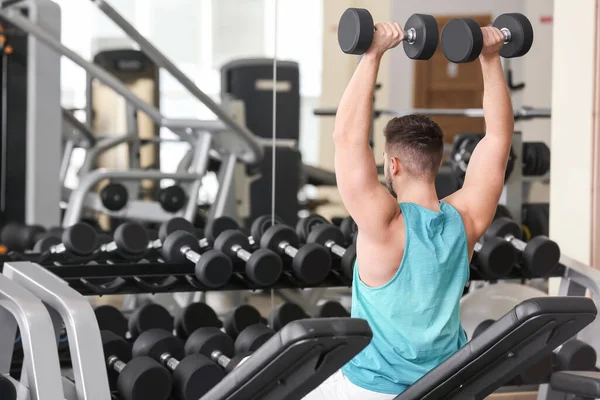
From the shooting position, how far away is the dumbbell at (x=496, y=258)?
259cm

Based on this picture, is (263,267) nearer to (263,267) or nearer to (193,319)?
(263,267)

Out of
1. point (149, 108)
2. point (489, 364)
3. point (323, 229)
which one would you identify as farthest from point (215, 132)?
point (489, 364)

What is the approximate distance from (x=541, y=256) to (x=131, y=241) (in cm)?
121

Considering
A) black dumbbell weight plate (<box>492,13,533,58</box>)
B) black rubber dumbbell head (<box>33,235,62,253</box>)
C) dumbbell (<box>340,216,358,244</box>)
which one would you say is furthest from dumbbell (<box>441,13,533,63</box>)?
black rubber dumbbell head (<box>33,235,62,253</box>)

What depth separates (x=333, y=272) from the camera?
2691mm

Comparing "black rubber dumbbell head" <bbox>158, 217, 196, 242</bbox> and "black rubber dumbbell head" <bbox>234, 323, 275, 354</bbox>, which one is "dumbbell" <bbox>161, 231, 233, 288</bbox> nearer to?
"black rubber dumbbell head" <bbox>234, 323, 275, 354</bbox>

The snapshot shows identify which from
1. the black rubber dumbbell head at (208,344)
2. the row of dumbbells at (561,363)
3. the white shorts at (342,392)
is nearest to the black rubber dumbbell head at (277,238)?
the black rubber dumbbell head at (208,344)

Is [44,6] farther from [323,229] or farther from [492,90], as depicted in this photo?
[492,90]

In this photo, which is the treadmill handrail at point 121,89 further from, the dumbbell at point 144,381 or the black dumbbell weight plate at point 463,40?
the black dumbbell weight plate at point 463,40

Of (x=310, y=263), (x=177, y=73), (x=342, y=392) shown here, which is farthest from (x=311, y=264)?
(x=177, y=73)

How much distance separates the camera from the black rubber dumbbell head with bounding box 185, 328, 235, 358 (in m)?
2.45

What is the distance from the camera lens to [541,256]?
2.59 m

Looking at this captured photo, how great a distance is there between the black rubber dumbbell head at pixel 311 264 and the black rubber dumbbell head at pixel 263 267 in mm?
65

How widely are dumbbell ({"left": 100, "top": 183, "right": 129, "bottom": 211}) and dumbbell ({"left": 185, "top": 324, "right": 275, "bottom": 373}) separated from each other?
82.3 inches
